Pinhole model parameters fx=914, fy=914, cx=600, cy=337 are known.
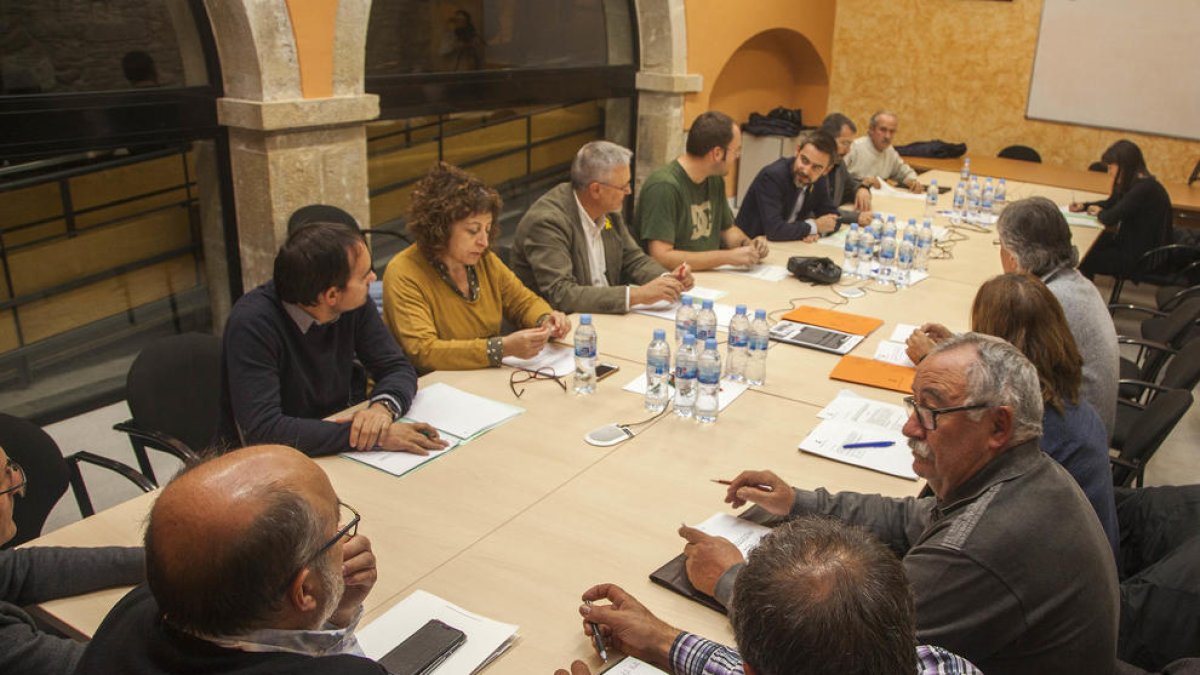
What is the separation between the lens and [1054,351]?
2.41 meters

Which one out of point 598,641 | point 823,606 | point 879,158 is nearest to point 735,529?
point 598,641

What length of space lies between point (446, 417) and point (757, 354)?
1.14 meters

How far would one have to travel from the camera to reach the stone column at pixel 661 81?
723cm

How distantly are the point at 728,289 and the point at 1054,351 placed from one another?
206 cm

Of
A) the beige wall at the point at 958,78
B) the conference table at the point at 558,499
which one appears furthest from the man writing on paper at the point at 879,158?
the conference table at the point at 558,499

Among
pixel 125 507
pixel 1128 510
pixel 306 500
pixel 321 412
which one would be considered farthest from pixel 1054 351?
pixel 125 507

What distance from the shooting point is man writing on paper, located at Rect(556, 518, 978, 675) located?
1228mm

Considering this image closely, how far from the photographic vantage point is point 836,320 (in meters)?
3.93

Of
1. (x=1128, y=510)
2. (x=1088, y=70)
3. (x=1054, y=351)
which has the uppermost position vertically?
(x=1088, y=70)

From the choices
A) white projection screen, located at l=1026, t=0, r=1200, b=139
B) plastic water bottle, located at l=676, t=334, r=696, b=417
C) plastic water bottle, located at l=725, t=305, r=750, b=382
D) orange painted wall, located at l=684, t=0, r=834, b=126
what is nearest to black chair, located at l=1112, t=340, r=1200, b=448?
plastic water bottle, located at l=725, t=305, r=750, b=382

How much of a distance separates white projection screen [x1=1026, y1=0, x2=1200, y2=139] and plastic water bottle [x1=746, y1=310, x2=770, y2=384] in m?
7.36

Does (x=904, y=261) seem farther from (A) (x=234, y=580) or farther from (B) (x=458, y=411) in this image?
(A) (x=234, y=580)

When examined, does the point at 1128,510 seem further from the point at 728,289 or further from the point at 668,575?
the point at 728,289

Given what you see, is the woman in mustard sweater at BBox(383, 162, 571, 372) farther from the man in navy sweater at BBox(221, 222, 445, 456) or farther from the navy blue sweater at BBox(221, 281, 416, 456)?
the man in navy sweater at BBox(221, 222, 445, 456)
